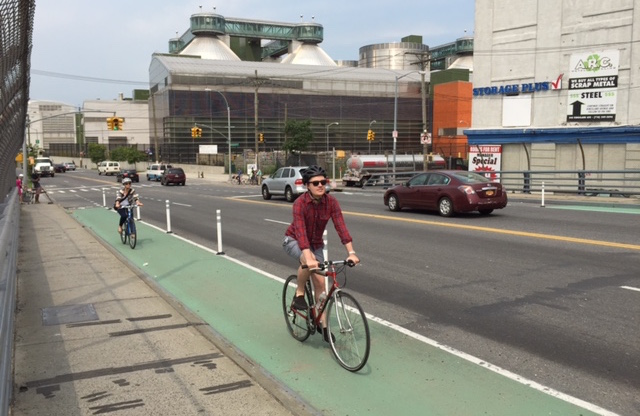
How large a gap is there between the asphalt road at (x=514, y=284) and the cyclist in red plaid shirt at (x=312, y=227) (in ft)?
5.44

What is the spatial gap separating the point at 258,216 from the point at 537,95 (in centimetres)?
2421

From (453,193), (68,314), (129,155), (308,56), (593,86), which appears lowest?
(68,314)

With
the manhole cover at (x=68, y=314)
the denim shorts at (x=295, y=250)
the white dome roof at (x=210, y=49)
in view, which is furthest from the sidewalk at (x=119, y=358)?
the white dome roof at (x=210, y=49)

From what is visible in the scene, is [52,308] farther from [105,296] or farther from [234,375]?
[234,375]

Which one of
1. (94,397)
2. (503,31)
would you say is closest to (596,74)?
(503,31)

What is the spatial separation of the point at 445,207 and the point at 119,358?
1353 centimetres

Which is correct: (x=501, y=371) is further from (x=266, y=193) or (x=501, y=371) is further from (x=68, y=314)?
(x=266, y=193)

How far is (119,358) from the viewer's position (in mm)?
5816

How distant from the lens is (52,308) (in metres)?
7.93

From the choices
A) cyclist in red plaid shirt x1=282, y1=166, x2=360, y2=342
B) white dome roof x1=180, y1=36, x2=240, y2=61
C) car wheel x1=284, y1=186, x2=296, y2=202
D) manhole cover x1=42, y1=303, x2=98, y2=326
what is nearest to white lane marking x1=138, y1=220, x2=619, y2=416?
cyclist in red plaid shirt x1=282, y1=166, x2=360, y2=342

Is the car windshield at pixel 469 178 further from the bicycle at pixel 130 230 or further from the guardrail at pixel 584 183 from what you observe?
the bicycle at pixel 130 230

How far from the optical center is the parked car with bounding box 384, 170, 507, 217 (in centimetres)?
1711

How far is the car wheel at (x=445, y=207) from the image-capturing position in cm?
1753

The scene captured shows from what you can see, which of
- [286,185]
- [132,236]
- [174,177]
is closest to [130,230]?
[132,236]
